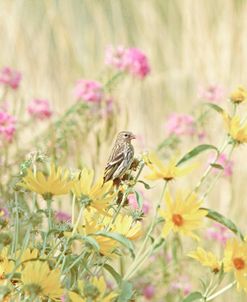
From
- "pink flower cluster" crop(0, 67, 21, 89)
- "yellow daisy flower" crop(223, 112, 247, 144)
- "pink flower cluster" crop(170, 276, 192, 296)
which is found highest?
"pink flower cluster" crop(0, 67, 21, 89)

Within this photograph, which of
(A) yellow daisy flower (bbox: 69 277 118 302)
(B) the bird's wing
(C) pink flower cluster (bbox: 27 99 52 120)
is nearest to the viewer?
(A) yellow daisy flower (bbox: 69 277 118 302)

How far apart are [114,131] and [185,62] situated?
2062 mm

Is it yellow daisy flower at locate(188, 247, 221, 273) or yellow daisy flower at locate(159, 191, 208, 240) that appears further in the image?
yellow daisy flower at locate(188, 247, 221, 273)

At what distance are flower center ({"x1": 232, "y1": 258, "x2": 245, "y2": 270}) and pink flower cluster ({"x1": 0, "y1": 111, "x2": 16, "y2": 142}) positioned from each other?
6.54ft

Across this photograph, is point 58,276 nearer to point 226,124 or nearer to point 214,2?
point 226,124

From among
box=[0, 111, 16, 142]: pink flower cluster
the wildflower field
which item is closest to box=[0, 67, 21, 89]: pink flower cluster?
the wildflower field

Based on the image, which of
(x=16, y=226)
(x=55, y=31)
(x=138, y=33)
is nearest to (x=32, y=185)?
(x=16, y=226)

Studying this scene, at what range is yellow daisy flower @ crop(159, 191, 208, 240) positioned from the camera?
4.57 ft

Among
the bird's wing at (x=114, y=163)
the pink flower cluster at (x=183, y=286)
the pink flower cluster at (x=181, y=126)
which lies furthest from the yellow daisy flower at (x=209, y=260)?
the pink flower cluster at (x=181, y=126)

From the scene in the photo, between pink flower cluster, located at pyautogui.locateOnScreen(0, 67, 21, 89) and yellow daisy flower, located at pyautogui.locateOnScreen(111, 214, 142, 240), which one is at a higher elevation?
pink flower cluster, located at pyautogui.locateOnScreen(0, 67, 21, 89)

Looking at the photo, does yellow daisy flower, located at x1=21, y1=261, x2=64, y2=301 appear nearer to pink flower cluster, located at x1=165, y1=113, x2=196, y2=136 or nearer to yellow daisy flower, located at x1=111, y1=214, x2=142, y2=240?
yellow daisy flower, located at x1=111, y1=214, x2=142, y2=240

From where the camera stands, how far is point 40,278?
4.30 feet

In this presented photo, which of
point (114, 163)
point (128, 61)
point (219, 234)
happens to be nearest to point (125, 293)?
point (114, 163)

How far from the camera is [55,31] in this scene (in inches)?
207
